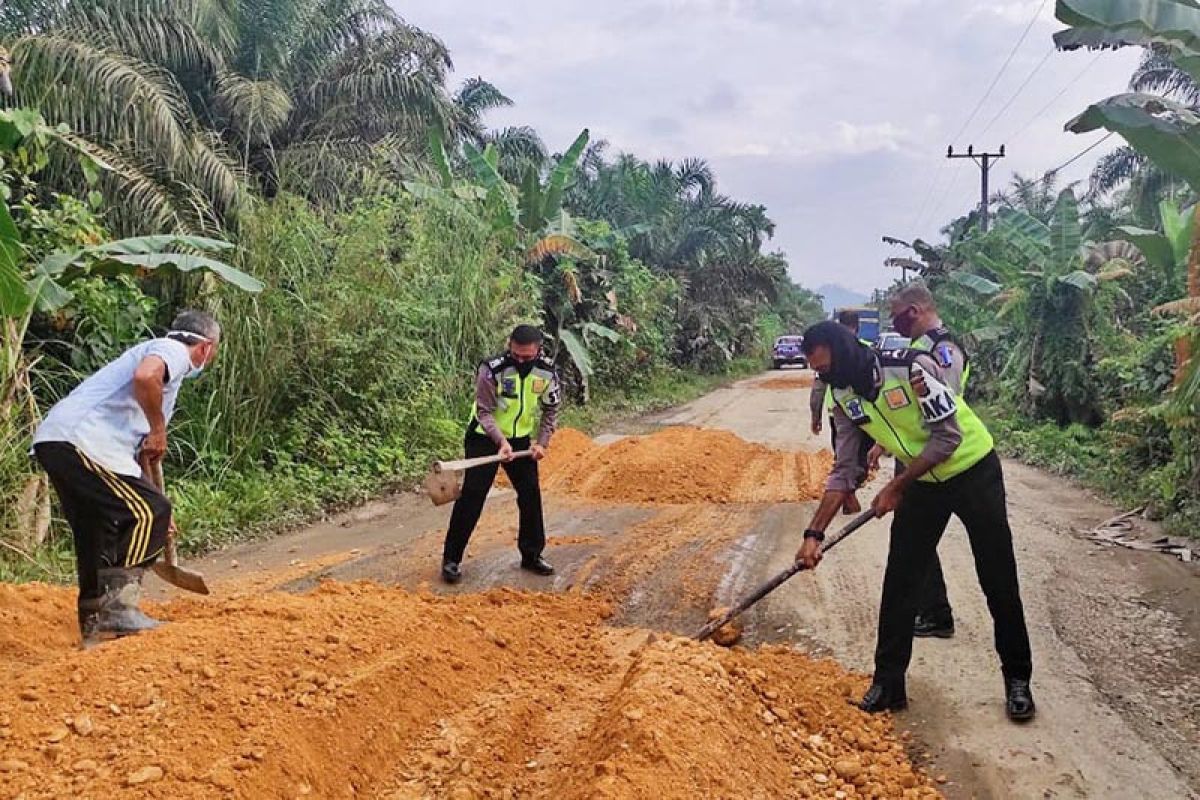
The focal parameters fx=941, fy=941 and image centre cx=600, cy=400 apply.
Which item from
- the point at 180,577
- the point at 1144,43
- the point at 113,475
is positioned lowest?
the point at 180,577

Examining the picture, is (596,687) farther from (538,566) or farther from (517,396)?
(517,396)

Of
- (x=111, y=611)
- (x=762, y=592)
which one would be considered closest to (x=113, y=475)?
(x=111, y=611)

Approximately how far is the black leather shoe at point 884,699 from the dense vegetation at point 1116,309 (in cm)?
326

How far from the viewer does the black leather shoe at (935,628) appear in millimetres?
5152

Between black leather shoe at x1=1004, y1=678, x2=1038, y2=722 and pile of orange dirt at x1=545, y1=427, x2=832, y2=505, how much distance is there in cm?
475

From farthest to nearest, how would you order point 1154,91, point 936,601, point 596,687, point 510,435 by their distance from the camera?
point 1154,91
point 510,435
point 936,601
point 596,687

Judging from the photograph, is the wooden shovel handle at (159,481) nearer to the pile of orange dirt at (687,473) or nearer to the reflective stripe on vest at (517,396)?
the reflective stripe on vest at (517,396)

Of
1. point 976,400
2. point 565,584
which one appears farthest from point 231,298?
point 976,400

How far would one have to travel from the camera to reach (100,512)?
166 inches

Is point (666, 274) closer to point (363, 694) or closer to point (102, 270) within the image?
point (102, 270)

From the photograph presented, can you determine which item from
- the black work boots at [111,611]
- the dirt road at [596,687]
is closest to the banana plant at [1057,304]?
the dirt road at [596,687]

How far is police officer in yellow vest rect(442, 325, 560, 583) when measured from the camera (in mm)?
6168

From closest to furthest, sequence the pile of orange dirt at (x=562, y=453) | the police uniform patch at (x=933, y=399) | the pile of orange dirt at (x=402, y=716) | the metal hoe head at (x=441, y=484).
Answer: the pile of orange dirt at (x=402, y=716) → the police uniform patch at (x=933, y=399) → the metal hoe head at (x=441, y=484) → the pile of orange dirt at (x=562, y=453)

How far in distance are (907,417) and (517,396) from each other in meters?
2.83
